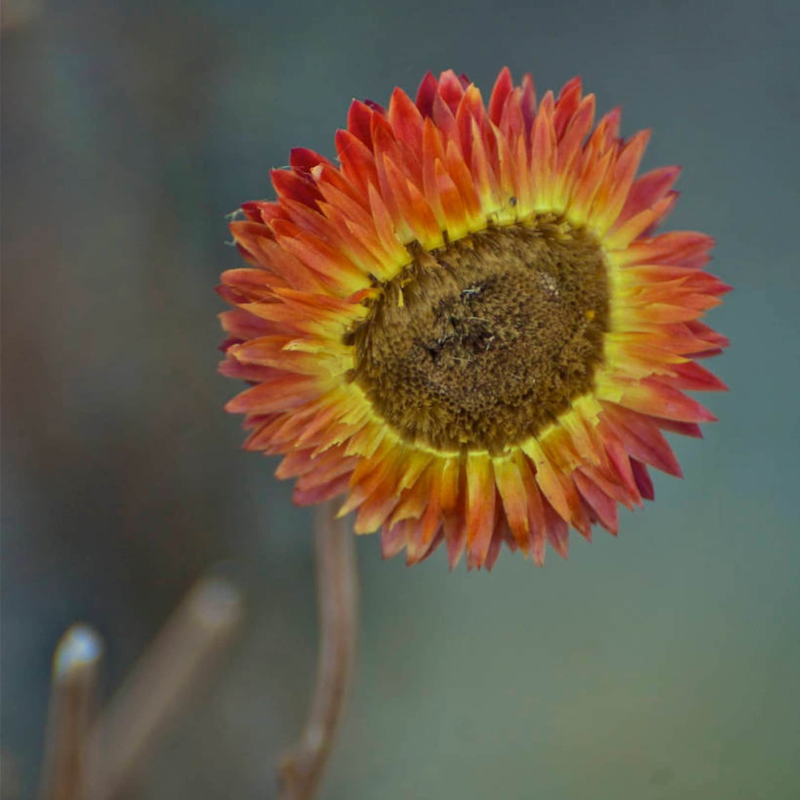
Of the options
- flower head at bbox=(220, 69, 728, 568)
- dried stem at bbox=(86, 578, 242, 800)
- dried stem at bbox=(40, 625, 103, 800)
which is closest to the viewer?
flower head at bbox=(220, 69, 728, 568)

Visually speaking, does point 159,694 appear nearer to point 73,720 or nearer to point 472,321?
point 73,720

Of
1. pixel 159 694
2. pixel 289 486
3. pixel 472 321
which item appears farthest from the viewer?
pixel 289 486

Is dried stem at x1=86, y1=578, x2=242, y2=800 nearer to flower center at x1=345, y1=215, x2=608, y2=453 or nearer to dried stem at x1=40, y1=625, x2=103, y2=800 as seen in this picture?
dried stem at x1=40, y1=625, x2=103, y2=800

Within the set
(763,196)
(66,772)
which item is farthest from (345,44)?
(66,772)

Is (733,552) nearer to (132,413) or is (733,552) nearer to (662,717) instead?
(662,717)

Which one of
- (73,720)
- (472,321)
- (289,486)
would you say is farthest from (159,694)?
(472,321)

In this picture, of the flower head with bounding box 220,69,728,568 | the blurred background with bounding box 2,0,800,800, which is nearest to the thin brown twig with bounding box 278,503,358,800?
the flower head with bounding box 220,69,728,568

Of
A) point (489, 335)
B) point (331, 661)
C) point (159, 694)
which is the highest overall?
point (489, 335)
